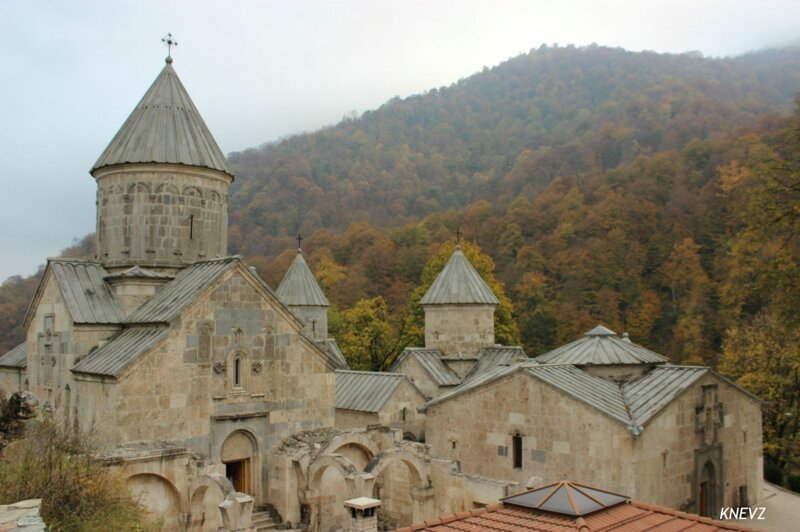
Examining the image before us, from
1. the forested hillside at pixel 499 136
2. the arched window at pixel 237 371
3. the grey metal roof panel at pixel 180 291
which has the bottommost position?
the arched window at pixel 237 371

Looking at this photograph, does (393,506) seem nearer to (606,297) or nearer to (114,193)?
(114,193)

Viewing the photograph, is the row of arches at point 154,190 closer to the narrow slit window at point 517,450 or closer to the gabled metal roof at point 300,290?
the narrow slit window at point 517,450

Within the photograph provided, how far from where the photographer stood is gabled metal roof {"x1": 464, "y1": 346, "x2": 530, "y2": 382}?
21483mm

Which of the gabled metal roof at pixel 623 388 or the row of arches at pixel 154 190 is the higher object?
the row of arches at pixel 154 190

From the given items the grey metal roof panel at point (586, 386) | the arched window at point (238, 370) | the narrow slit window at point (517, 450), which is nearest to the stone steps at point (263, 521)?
the arched window at point (238, 370)

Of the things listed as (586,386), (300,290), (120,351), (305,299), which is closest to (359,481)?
(120,351)

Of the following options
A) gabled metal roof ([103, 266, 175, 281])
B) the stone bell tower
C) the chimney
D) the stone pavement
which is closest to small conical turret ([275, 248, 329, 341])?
the stone bell tower

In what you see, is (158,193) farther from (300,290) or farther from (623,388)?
(300,290)

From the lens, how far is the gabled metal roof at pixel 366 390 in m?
19.5

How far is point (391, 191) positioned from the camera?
75.0 meters

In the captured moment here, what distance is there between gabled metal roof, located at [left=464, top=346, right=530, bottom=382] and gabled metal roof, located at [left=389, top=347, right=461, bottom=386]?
0.55 m

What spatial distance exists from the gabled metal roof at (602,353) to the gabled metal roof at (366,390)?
4632mm


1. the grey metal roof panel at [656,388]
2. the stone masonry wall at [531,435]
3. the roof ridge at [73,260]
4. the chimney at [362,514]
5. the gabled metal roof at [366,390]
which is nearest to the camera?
the chimney at [362,514]

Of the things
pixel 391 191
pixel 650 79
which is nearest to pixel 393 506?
pixel 391 191
